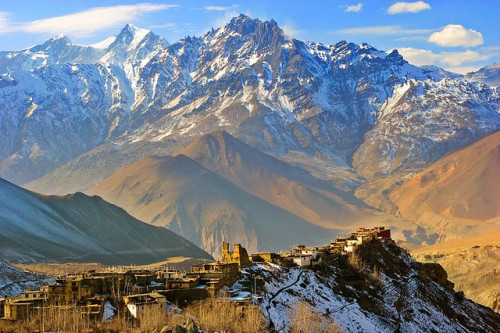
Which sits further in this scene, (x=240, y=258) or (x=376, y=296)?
(x=376, y=296)

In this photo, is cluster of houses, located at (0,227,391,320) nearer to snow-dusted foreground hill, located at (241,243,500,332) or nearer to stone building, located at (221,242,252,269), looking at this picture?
stone building, located at (221,242,252,269)

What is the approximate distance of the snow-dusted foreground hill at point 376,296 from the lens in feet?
316

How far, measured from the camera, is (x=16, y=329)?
76438 millimetres

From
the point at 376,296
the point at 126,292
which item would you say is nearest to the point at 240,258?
the point at 376,296

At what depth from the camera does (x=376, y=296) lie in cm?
10750

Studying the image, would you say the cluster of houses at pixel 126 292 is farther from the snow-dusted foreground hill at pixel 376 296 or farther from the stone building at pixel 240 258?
the snow-dusted foreground hill at pixel 376 296

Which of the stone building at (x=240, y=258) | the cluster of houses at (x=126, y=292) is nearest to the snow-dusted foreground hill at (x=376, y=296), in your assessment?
the stone building at (x=240, y=258)

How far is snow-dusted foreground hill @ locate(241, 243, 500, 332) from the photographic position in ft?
Answer: 316

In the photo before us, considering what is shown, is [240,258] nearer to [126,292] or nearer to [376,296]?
[376,296]

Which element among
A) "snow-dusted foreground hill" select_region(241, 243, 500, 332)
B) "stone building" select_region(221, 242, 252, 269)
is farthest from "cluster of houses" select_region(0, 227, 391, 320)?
"snow-dusted foreground hill" select_region(241, 243, 500, 332)

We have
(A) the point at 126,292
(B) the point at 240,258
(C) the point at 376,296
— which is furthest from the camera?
(C) the point at 376,296

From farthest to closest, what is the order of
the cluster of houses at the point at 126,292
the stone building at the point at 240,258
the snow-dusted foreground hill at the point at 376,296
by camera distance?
the stone building at the point at 240,258
the snow-dusted foreground hill at the point at 376,296
the cluster of houses at the point at 126,292

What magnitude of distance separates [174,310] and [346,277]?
31.6 meters

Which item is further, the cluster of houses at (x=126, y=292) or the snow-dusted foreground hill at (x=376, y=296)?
the snow-dusted foreground hill at (x=376, y=296)
